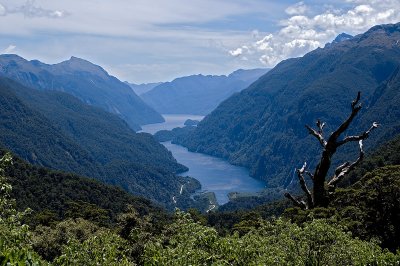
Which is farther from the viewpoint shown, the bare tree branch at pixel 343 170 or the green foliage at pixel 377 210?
the green foliage at pixel 377 210

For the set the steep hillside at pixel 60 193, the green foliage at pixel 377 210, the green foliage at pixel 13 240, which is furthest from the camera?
the steep hillside at pixel 60 193

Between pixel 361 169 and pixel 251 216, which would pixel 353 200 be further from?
pixel 361 169

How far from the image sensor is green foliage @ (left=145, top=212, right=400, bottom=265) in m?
13.4

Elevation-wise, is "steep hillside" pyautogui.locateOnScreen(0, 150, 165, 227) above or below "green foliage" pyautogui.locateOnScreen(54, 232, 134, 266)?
below

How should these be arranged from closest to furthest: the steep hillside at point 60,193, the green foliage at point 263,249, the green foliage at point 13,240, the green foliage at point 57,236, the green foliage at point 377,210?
1. the green foliage at point 13,240
2. the green foliage at point 263,249
3. the green foliage at point 377,210
4. the green foliage at point 57,236
5. the steep hillside at point 60,193

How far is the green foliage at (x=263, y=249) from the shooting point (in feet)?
43.9

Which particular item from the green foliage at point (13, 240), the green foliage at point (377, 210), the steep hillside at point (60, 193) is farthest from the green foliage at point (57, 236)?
the steep hillside at point (60, 193)

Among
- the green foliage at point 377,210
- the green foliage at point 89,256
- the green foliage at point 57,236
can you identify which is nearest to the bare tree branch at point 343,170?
the green foliage at point 89,256

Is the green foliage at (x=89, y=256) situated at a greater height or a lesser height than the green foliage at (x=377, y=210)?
greater

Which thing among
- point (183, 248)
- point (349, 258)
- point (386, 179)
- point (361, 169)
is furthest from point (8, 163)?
point (361, 169)

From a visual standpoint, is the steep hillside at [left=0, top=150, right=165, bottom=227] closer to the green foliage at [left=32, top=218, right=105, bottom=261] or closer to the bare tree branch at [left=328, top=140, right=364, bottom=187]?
the green foliage at [left=32, top=218, right=105, bottom=261]

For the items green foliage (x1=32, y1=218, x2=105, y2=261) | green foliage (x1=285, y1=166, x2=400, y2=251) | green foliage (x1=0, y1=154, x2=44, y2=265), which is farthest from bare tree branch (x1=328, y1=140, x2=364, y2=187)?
green foliage (x1=32, y1=218, x2=105, y2=261)

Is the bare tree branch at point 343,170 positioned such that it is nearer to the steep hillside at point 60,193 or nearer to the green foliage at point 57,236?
the green foliage at point 57,236

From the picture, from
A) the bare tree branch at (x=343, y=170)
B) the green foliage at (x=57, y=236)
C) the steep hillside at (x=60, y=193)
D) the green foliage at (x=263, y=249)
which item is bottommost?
the steep hillside at (x=60, y=193)
